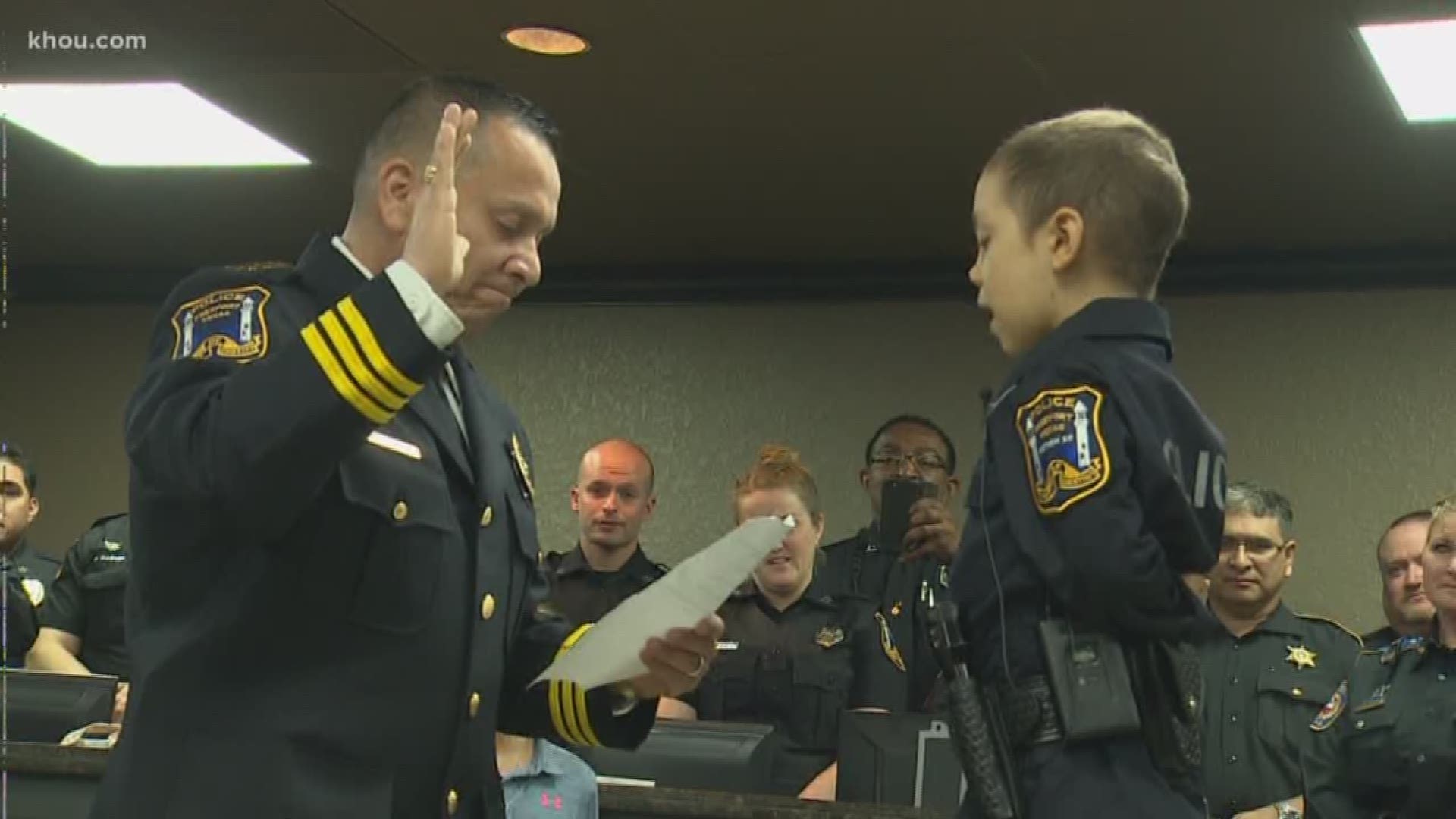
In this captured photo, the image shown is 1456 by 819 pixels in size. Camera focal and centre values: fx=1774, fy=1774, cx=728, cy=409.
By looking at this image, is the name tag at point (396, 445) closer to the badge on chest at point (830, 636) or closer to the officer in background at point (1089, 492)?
the officer in background at point (1089, 492)

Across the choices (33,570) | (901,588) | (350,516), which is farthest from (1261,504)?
(33,570)

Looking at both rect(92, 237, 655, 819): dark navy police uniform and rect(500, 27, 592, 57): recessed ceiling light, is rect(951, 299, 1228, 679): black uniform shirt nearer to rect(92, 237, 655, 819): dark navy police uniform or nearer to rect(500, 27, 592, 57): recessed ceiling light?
rect(92, 237, 655, 819): dark navy police uniform

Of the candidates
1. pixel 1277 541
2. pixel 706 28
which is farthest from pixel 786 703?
pixel 706 28

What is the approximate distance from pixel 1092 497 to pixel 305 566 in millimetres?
856

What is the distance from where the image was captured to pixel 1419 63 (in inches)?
192

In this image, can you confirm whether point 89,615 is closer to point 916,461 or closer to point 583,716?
point 916,461

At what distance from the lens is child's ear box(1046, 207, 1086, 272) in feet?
6.97

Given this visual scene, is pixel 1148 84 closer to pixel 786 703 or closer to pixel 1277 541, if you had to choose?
pixel 1277 541

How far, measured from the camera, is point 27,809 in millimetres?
4113

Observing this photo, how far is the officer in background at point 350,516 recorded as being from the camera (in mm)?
1640

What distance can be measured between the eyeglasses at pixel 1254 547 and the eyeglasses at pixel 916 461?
1101 mm

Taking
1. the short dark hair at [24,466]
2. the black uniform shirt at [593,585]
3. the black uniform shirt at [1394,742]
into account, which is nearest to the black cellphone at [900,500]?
the black uniform shirt at [593,585]

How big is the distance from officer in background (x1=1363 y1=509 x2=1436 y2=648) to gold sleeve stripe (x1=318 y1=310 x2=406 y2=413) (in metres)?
4.63

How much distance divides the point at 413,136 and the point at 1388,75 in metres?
3.73
